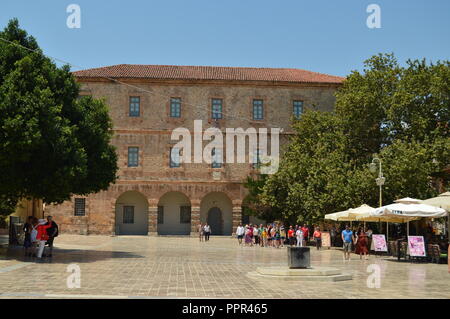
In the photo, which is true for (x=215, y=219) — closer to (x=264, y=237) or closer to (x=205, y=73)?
(x=205, y=73)

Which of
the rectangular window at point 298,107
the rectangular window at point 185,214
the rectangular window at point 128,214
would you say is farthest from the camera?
the rectangular window at point 185,214

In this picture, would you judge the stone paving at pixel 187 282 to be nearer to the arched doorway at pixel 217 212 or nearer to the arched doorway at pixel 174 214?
the arched doorway at pixel 174 214

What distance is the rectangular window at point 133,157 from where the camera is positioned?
1700 inches

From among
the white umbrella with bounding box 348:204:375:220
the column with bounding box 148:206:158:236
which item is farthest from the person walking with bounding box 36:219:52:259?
the column with bounding box 148:206:158:236

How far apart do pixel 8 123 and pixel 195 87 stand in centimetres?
2625

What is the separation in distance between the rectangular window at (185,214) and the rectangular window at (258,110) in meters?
8.99

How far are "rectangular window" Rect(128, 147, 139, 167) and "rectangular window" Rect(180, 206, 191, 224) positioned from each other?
559 centimetres

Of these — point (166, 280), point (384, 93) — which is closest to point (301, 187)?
point (384, 93)

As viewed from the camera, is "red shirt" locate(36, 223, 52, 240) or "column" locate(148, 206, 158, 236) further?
"column" locate(148, 206, 158, 236)

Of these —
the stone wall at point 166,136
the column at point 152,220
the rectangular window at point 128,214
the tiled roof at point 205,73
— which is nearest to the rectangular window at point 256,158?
the stone wall at point 166,136

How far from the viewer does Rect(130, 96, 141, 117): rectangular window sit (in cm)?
4353

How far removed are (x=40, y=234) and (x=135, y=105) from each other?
81.4 ft

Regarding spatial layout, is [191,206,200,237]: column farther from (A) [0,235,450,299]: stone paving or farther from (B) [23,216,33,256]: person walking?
(A) [0,235,450,299]: stone paving
